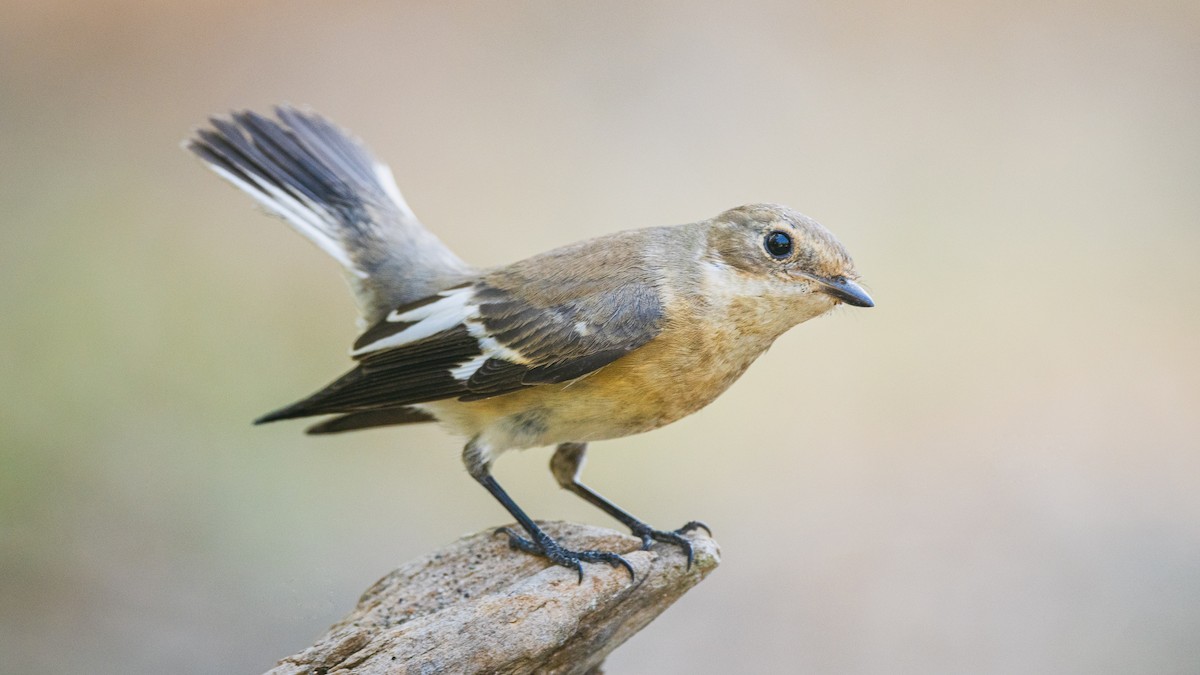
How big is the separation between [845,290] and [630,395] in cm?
67

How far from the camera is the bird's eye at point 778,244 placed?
3000 mm

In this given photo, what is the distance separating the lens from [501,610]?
2.79m

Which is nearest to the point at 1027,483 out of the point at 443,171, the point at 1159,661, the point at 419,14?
the point at 1159,661

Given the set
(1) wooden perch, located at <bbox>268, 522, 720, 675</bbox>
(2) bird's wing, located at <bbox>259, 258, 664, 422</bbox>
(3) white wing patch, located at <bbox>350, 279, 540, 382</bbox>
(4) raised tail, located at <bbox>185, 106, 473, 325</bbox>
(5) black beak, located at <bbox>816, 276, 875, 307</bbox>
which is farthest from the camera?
(4) raised tail, located at <bbox>185, 106, 473, 325</bbox>

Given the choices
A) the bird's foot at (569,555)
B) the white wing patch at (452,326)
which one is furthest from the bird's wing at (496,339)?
the bird's foot at (569,555)

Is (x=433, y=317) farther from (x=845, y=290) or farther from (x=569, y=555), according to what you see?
(x=845, y=290)

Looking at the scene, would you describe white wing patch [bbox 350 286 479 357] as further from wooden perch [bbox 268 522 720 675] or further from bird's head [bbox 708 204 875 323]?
bird's head [bbox 708 204 875 323]

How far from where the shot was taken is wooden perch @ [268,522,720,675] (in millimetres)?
2695

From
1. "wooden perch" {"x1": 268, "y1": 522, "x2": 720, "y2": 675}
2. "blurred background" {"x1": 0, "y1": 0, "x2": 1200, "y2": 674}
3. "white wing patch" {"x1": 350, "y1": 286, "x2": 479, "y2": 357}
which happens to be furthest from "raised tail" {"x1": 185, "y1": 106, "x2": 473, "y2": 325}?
"blurred background" {"x1": 0, "y1": 0, "x2": 1200, "y2": 674}

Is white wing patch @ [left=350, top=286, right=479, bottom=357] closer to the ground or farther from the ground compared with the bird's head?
closer to the ground

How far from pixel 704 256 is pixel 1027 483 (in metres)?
3.43

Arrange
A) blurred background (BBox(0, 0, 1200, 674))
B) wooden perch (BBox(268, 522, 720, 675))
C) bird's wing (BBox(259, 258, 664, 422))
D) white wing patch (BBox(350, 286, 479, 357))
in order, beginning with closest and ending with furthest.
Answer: wooden perch (BBox(268, 522, 720, 675))
bird's wing (BBox(259, 258, 664, 422))
white wing patch (BBox(350, 286, 479, 357))
blurred background (BBox(0, 0, 1200, 674))

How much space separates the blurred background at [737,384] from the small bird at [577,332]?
186cm

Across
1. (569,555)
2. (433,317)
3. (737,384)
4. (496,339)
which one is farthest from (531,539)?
(737,384)
